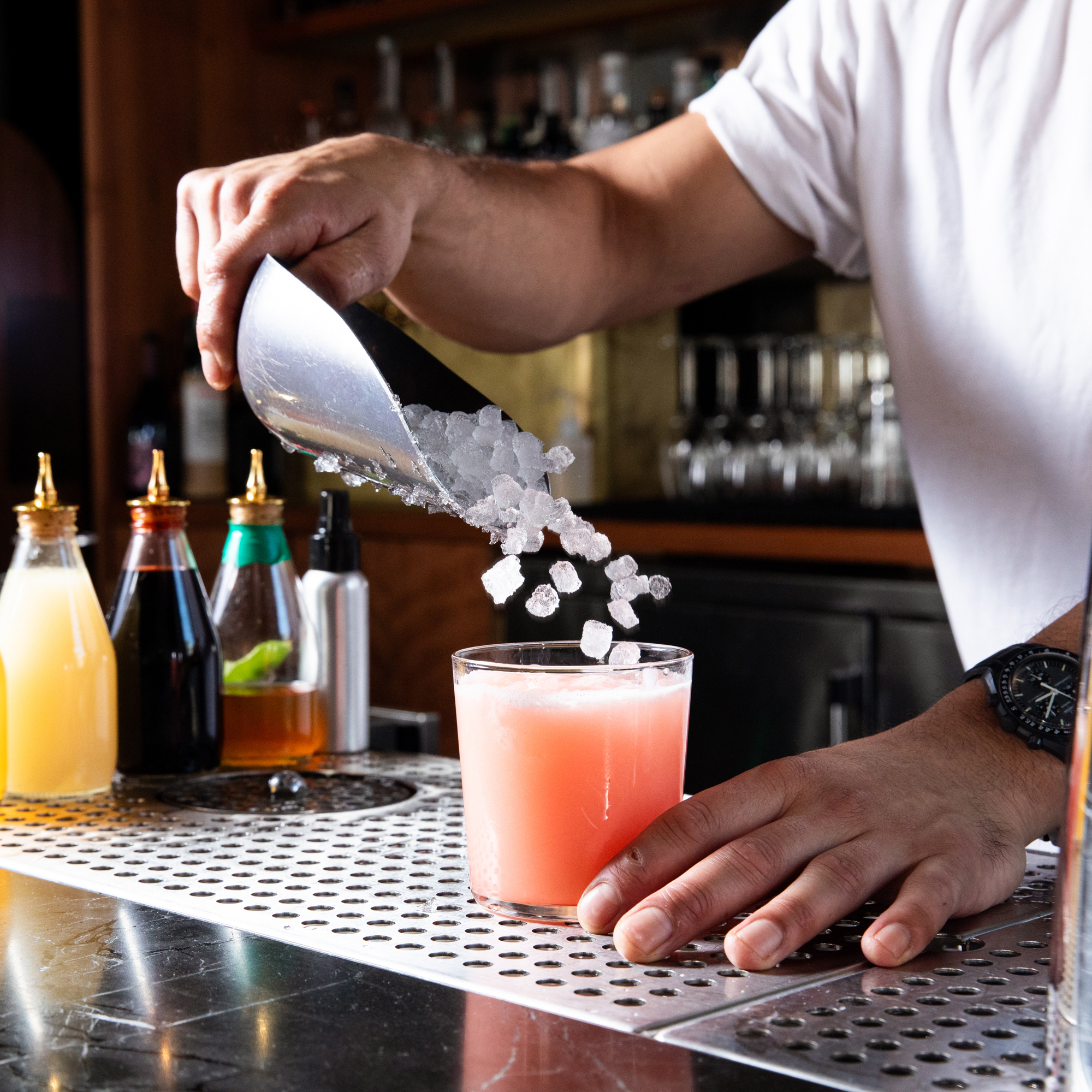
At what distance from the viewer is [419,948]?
69 centimetres

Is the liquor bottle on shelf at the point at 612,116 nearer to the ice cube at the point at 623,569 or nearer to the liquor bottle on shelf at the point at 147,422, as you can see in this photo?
the liquor bottle on shelf at the point at 147,422

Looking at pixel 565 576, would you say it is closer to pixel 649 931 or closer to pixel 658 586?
pixel 658 586

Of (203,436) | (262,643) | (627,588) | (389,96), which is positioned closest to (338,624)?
(262,643)

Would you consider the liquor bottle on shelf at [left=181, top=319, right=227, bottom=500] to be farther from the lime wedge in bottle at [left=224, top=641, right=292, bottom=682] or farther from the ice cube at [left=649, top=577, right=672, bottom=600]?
the ice cube at [left=649, top=577, right=672, bottom=600]

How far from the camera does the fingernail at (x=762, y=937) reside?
664 mm

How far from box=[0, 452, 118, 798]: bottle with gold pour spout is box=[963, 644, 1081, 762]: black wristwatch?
596 millimetres

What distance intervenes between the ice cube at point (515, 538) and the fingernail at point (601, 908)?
0.60 feet

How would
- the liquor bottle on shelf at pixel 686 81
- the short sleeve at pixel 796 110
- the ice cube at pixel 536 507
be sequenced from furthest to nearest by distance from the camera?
the liquor bottle on shelf at pixel 686 81 → the short sleeve at pixel 796 110 → the ice cube at pixel 536 507

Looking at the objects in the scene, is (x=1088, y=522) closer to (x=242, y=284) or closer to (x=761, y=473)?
(x=242, y=284)

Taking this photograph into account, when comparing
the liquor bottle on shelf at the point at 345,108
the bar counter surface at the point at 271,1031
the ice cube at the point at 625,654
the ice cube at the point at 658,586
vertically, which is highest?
the liquor bottle on shelf at the point at 345,108

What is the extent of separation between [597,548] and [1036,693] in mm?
285

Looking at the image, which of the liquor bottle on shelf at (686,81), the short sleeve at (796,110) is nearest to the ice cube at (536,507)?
the short sleeve at (796,110)

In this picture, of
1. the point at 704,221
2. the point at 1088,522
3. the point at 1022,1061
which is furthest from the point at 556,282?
the point at 1022,1061

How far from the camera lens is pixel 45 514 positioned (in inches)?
40.5
